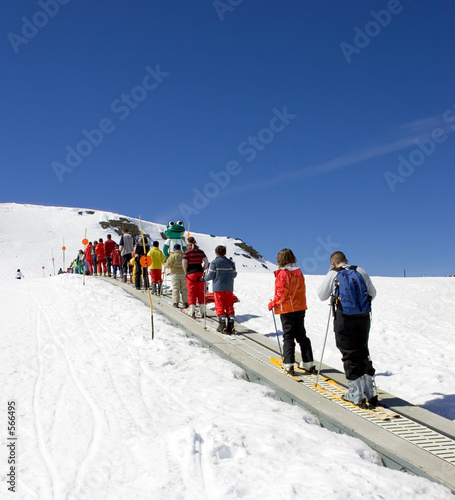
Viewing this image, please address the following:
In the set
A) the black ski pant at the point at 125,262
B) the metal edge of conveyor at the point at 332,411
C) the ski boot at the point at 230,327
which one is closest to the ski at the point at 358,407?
the metal edge of conveyor at the point at 332,411

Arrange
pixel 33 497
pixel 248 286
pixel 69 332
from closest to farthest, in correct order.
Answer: pixel 33 497 < pixel 69 332 < pixel 248 286

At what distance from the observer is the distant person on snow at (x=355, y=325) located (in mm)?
5375

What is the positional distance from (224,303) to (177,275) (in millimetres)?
2858

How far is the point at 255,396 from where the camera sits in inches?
228

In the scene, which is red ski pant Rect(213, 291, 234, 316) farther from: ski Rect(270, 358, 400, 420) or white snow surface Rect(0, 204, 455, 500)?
ski Rect(270, 358, 400, 420)

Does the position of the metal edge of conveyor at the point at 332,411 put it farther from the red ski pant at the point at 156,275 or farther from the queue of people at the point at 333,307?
the red ski pant at the point at 156,275

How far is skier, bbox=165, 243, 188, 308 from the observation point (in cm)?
1187

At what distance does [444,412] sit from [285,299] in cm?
268

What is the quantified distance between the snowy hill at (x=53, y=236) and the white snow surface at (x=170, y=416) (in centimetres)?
4844

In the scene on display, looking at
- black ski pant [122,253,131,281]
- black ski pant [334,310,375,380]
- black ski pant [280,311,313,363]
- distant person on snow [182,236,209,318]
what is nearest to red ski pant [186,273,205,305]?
distant person on snow [182,236,209,318]

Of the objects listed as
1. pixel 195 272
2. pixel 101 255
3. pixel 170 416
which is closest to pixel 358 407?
pixel 170 416

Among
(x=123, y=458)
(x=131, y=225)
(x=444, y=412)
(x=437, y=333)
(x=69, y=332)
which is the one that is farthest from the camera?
(x=131, y=225)

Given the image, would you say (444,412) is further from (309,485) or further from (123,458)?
(123,458)

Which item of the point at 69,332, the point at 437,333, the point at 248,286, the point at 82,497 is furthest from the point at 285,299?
the point at 248,286
